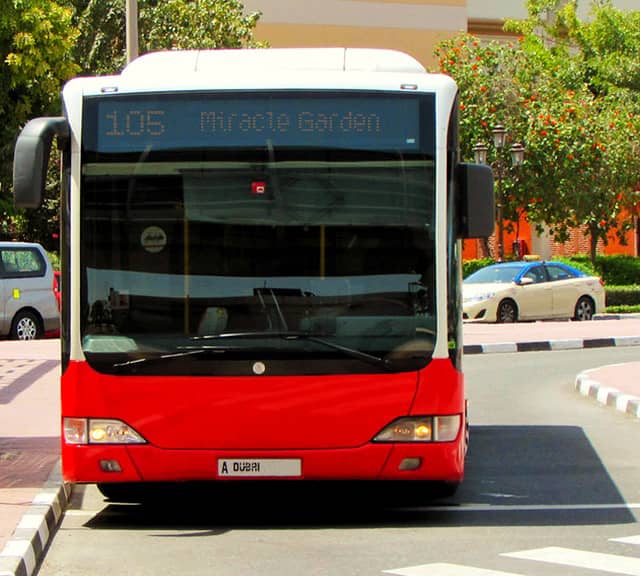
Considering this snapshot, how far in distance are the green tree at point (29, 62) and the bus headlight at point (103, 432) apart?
2455 cm

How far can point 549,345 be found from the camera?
26.0 meters

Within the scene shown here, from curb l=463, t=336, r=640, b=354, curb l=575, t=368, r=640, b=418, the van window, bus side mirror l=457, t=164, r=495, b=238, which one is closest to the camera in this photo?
bus side mirror l=457, t=164, r=495, b=238

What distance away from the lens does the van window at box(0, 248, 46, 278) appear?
26.4m

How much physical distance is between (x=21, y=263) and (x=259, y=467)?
18868 millimetres

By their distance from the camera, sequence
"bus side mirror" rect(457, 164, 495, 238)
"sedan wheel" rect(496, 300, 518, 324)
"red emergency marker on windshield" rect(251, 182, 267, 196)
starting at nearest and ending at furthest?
"red emergency marker on windshield" rect(251, 182, 267, 196) → "bus side mirror" rect(457, 164, 495, 238) → "sedan wheel" rect(496, 300, 518, 324)

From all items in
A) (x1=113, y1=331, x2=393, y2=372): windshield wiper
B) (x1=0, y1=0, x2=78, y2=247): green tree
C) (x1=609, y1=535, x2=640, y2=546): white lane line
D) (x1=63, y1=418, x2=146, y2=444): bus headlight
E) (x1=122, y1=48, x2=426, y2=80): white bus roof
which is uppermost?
(x1=0, y1=0, x2=78, y2=247): green tree

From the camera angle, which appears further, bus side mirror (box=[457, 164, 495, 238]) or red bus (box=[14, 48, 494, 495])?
bus side mirror (box=[457, 164, 495, 238])

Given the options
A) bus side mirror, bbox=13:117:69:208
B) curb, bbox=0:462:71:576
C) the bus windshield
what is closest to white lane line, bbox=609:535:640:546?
the bus windshield

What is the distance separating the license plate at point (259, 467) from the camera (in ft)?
28.0

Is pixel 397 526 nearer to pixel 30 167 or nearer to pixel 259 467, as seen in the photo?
pixel 259 467

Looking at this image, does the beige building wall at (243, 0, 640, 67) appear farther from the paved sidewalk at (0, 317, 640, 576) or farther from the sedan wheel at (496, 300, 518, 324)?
the paved sidewalk at (0, 317, 640, 576)

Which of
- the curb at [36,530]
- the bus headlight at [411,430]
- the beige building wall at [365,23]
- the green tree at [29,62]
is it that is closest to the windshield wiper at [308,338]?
the bus headlight at [411,430]

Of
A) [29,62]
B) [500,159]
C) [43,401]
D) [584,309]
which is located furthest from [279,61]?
[500,159]

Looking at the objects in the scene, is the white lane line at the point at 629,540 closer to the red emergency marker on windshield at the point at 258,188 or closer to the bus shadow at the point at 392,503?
the bus shadow at the point at 392,503
